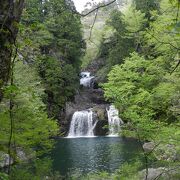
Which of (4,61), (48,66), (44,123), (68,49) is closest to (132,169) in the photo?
(44,123)

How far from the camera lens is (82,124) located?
28.1 metres

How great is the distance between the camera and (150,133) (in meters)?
7.75

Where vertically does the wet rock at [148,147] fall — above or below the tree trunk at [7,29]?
below

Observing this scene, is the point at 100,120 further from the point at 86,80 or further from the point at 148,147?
Answer: the point at 148,147

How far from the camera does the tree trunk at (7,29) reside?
5.43 ft

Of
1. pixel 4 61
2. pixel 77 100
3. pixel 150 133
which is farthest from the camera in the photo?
pixel 77 100

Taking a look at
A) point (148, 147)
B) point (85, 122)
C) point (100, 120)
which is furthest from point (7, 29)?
point (85, 122)

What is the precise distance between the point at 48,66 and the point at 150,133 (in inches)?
810

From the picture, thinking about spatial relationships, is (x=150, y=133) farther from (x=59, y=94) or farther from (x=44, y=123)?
(x=59, y=94)

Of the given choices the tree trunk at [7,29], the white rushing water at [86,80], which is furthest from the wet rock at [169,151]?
the white rushing water at [86,80]

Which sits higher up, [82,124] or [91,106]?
[91,106]

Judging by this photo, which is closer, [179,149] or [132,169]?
[179,149]

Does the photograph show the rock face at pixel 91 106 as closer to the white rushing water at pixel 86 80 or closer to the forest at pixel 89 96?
the forest at pixel 89 96

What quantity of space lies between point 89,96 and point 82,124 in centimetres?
627
